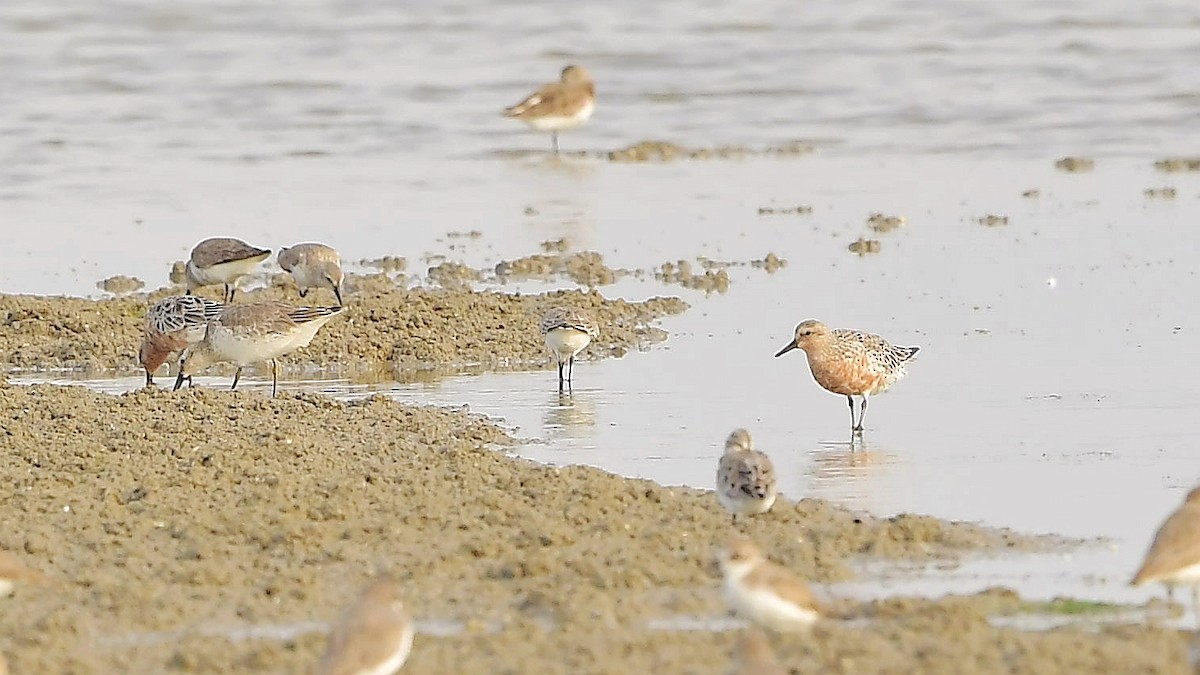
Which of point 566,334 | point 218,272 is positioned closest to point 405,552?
point 566,334

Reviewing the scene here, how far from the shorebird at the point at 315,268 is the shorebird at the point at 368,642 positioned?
7.11 metres

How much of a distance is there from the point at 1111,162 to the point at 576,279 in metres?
6.24

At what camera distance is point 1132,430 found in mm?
9977

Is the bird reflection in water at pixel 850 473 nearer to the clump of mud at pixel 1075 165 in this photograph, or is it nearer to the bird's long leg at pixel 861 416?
the bird's long leg at pixel 861 416

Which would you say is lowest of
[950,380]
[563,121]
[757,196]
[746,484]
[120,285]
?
[746,484]

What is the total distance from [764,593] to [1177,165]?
12595 mm

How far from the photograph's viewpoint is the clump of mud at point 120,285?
14.0 m

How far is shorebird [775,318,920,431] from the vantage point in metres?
10.7

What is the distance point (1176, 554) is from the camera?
664 centimetres

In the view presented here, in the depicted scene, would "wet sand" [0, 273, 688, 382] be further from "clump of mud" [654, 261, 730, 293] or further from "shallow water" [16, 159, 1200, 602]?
"clump of mud" [654, 261, 730, 293]

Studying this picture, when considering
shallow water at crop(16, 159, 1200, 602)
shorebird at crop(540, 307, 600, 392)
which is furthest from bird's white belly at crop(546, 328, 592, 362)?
shallow water at crop(16, 159, 1200, 602)

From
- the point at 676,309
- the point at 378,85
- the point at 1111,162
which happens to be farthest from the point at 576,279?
the point at 378,85

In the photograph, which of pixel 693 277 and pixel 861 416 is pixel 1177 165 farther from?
pixel 861 416

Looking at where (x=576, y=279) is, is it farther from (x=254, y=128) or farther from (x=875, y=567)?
(x=254, y=128)
